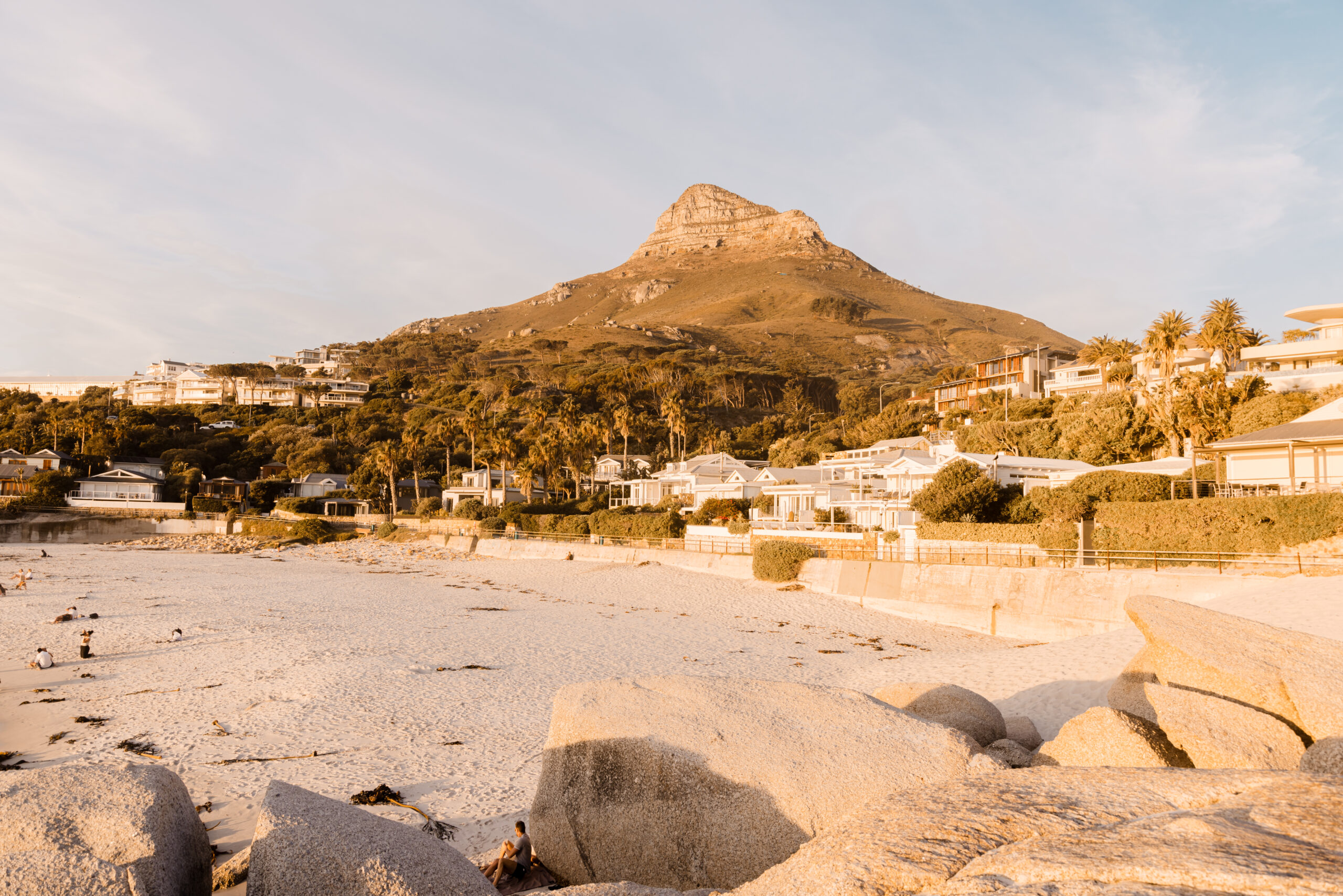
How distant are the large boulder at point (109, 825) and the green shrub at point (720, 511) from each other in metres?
39.1

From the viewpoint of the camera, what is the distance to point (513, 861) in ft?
22.6

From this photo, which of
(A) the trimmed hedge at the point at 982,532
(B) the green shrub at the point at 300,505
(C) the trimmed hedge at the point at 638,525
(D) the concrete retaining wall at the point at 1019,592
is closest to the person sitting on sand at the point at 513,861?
(D) the concrete retaining wall at the point at 1019,592

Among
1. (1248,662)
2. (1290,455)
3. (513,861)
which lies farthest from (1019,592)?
(513,861)

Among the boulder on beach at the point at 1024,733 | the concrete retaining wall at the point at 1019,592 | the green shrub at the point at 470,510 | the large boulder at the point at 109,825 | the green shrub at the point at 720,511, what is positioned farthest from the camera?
the green shrub at the point at 470,510


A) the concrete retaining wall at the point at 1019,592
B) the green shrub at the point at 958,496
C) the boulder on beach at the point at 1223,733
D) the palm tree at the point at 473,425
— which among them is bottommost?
the concrete retaining wall at the point at 1019,592

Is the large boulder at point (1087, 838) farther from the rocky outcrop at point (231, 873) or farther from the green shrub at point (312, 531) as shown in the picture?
the green shrub at point (312, 531)

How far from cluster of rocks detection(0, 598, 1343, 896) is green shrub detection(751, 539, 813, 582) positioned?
22.7 metres

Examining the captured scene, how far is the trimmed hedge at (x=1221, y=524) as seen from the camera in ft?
68.3

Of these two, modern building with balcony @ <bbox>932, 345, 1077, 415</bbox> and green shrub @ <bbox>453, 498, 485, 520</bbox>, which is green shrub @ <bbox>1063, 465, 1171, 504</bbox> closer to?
green shrub @ <bbox>453, 498, 485, 520</bbox>

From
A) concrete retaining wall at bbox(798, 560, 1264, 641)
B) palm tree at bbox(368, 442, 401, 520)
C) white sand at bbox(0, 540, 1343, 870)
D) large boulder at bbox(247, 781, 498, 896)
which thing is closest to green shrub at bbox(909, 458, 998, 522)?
concrete retaining wall at bbox(798, 560, 1264, 641)

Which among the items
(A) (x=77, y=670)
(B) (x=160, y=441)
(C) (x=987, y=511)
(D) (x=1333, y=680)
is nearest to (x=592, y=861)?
(D) (x=1333, y=680)

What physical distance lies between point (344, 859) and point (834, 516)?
37317 millimetres

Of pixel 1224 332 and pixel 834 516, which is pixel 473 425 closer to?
pixel 834 516

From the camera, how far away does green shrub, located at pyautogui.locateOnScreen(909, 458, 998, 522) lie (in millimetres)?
30312
